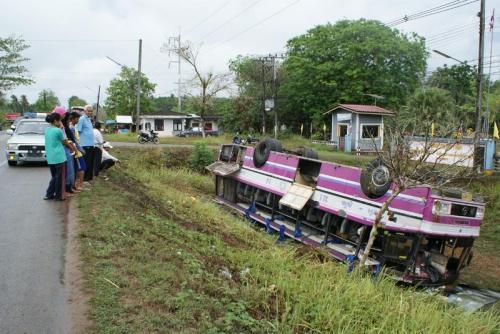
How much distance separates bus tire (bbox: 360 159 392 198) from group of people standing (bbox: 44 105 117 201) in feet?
18.8

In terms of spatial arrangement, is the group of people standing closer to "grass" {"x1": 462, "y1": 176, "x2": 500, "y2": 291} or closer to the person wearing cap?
the person wearing cap

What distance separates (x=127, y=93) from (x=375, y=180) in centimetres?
6345

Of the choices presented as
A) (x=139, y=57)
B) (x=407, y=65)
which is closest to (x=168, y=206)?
(x=139, y=57)

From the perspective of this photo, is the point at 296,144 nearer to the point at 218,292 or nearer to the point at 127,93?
the point at 218,292

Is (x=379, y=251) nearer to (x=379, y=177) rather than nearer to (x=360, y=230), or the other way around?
(x=360, y=230)

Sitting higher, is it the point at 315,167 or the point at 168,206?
the point at 315,167

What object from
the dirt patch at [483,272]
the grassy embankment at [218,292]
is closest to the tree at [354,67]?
the dirt patch at [483,272]

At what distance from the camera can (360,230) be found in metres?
9.10

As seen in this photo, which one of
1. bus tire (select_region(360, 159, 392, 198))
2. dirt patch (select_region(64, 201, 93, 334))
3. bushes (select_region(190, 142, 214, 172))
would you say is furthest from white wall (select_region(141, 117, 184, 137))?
Result: dirt patch (select_region(64, 201, 93, 334))

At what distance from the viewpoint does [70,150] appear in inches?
361

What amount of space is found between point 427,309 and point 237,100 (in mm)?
42648

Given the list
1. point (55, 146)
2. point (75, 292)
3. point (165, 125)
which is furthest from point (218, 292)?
point (165, 125)

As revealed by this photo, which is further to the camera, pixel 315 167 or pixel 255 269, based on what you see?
pixel 315 167

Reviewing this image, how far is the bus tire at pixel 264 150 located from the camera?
42.3 ft
